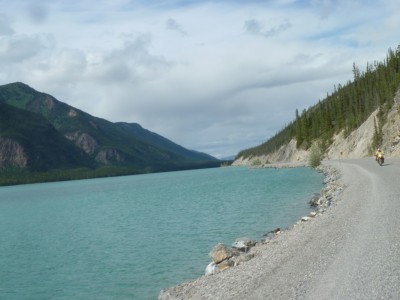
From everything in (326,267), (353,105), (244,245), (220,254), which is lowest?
(244,245)

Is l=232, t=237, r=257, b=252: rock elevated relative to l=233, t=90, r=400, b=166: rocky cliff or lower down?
lower down

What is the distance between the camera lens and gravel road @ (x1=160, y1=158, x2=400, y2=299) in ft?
42.4

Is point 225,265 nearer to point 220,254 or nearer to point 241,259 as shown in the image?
point 241,259

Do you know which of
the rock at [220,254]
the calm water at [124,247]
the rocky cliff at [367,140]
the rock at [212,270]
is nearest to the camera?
the rock at [212,270]

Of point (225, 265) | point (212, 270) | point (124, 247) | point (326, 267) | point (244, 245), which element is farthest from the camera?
point (124, 247)

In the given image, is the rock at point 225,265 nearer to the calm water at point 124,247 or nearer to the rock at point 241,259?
the rock at point 241,259

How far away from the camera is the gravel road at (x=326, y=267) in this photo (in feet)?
42.4

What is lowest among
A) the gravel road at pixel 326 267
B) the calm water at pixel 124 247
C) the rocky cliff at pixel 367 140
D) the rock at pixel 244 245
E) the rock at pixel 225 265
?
the calm water at pixel 124 247

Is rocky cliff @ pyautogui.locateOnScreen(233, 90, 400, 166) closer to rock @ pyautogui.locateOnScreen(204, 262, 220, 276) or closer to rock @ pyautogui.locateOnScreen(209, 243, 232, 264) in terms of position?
rock @ pyautogui.locateOnScreen(209, 243, 232, 264)

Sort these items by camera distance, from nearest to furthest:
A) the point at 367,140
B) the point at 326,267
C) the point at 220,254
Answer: the point at 326,267, the point at 220,254, the point at 367,140

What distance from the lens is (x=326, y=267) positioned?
15461mm

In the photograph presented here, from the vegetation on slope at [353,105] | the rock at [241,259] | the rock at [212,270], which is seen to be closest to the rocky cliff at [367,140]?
the vegetation on slope at [353,105]

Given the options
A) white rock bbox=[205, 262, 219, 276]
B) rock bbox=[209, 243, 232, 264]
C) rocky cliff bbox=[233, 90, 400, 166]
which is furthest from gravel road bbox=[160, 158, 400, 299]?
rocky cliff bbox=[233, 90, 400, 166]

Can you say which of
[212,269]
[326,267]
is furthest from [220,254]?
[326,267]
